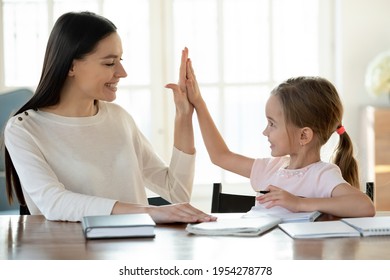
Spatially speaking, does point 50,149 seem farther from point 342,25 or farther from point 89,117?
point 342,25

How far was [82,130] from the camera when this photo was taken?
2.78 metres

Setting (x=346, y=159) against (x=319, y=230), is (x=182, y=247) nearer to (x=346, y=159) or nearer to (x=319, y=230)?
(x=319, y=230)

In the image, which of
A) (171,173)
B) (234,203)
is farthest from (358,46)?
(171,173)

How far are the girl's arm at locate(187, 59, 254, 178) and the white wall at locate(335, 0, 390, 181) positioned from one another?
2.94 meters

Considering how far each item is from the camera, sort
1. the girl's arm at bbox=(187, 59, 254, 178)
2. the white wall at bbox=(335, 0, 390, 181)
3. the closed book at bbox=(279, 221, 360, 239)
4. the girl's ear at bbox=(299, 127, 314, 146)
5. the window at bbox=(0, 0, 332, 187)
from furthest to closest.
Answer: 1. the window at bbox=(0, 0, 332, 187)
2. the white wall at bbox=(335, 0, 390, 181)
3. the girl's arm at bbox=(187, 59, 254, 178)
4. the girl's ear at bbox=(299, 127, 314, 146)
5. the closed book at bbox=(279, 221, 360, 239)

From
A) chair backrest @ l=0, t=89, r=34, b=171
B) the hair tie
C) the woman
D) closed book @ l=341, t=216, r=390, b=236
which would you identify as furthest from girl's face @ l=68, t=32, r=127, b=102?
chair backrest @ l=0, t=89, r=34, b=171

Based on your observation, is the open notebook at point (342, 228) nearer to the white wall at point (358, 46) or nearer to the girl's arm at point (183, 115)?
the girl's arm at point (183, 115)

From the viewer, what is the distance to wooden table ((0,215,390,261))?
1927 millimetres

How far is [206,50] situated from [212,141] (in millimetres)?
3013

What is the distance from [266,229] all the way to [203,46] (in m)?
3.77

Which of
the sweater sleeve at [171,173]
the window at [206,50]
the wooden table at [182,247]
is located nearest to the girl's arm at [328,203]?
the wooden table at [182,247]

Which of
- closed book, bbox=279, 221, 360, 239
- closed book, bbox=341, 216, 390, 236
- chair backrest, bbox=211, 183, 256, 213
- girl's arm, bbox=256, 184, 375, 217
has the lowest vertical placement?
chair backrest, bbox=211, 183, 256, 213

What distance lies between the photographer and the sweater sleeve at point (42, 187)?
2.42 metres

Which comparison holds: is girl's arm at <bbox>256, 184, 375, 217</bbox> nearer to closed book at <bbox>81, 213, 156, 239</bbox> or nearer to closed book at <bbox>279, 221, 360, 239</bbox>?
closed book at <bbox>279, 221, 360, 239</bbox>
